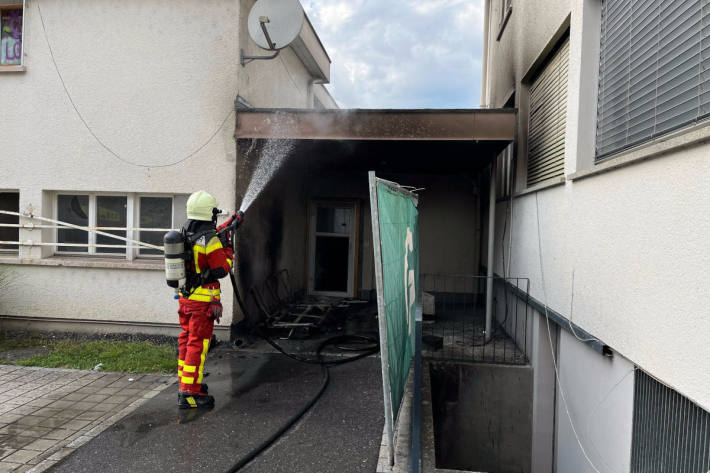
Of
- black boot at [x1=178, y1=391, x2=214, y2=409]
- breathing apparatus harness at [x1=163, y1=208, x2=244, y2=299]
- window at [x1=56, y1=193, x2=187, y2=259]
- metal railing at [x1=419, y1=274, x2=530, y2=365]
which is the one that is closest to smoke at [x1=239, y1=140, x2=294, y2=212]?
window at [x1=56, y1=193, x2=187, y2=259]

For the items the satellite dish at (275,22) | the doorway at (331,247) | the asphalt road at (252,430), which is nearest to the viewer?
the asphalt road at (252,430)

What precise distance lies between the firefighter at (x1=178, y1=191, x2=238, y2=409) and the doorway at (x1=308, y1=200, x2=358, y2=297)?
611 cm

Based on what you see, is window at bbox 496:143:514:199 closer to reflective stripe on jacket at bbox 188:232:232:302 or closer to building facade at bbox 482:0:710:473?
building facade at bbox 482:0:710:473

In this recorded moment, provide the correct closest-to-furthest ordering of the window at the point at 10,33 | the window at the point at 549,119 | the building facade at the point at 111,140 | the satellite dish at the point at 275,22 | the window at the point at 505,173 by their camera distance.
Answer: the window at the point at 549,119, the satellite dish at the point at 275,22, the building facade at the point at 111,140, the window at the point at 10,33, the window at the point at 505,173

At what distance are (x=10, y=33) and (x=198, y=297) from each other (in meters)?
5.89

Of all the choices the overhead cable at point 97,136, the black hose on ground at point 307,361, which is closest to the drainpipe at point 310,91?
the overhead cable at point 97,136

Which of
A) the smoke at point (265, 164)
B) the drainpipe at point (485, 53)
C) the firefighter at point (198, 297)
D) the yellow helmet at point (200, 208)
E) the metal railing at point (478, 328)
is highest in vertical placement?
the drainpipe at point (485, 53)

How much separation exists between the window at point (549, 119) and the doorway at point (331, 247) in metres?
4.89

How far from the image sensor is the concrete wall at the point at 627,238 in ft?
7.63

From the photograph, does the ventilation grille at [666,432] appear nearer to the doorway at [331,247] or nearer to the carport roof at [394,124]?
the carport roof at [394,124]

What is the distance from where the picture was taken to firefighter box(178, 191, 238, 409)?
169 inches

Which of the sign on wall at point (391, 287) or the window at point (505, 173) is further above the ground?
the window at point (505, 173)

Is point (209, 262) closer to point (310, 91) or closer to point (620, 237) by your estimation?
point (620, 237)

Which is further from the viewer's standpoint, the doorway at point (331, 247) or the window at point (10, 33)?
the doorway at point (331, 247)
